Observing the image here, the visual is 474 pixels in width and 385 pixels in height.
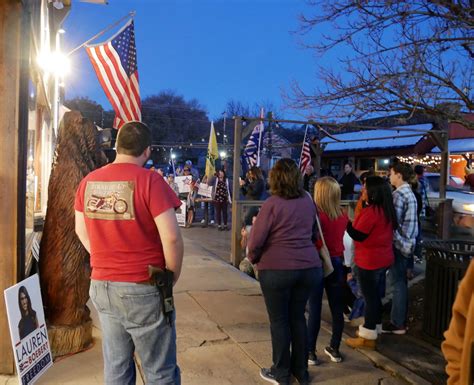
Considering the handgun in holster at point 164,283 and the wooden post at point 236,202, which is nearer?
the handgun in holster at point 164,283

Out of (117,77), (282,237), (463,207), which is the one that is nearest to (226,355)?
(282,237)

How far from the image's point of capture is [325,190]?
4453 millimetres

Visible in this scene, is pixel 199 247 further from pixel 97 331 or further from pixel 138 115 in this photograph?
pixel 97 331

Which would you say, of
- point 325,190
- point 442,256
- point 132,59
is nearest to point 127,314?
point 325,190

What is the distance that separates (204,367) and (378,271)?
6.49ft

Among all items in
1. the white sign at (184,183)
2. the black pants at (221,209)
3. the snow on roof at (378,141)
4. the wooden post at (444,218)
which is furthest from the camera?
the snow on roof at (378,141)

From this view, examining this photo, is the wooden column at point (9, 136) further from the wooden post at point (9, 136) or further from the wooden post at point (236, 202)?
the wooden post at point (236, 202)

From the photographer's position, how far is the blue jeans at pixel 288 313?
3.71m

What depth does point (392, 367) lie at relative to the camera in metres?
4.47

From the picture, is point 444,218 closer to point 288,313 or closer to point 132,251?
point 288,313

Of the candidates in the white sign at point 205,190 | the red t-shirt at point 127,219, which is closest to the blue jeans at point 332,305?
the red t-shirt at point 127,219

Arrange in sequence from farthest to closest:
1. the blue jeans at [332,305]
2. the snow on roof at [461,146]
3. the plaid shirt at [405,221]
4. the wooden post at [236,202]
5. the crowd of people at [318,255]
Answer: the snow on roof at [461,146]
the wooden post at [236,202]
the plaid shirt at [405,221]
the blue jeans at [332,305]
the crowd of people at [318,255]

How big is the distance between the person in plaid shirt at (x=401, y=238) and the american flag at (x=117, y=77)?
4644 millimetres

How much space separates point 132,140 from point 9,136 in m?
1.50
